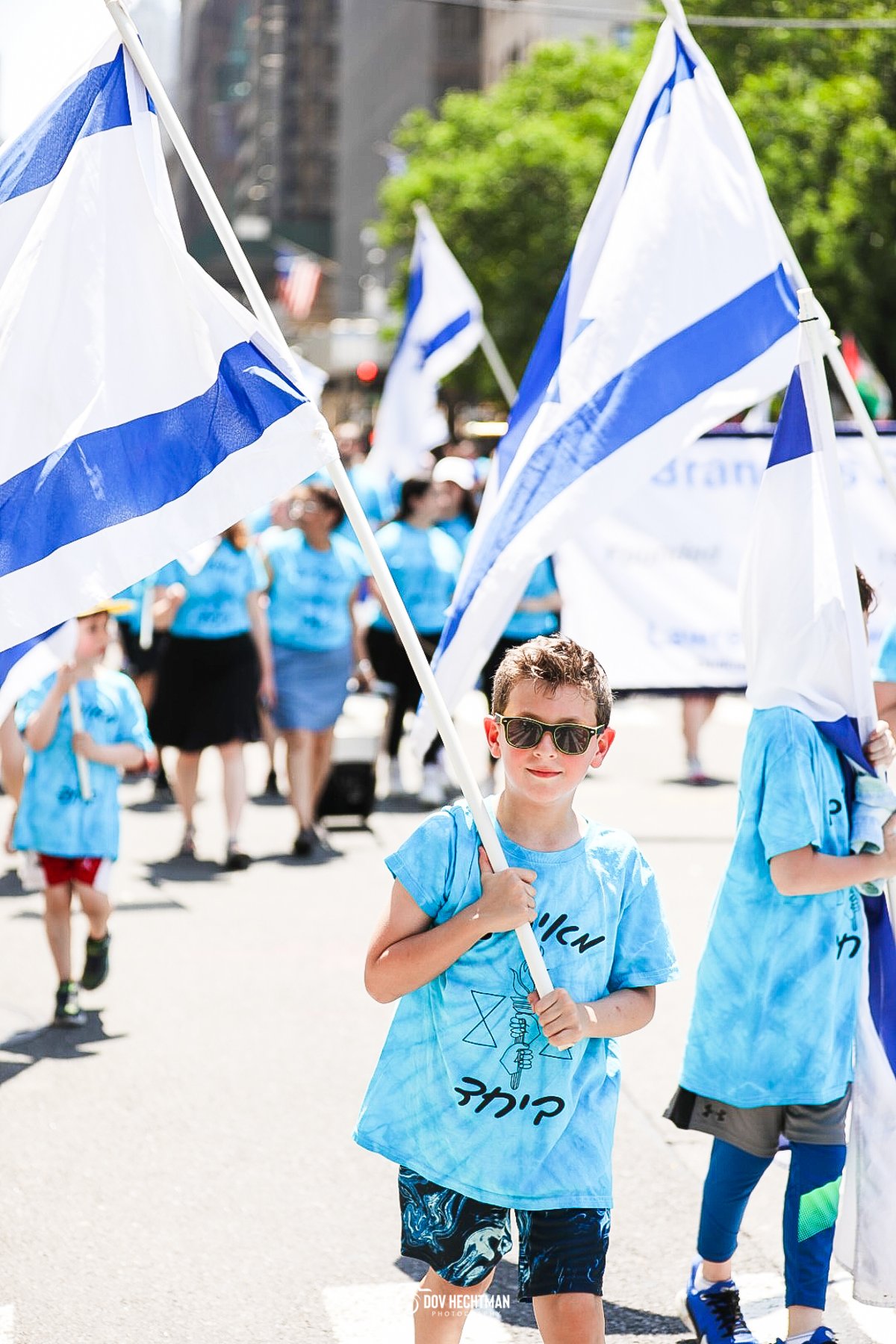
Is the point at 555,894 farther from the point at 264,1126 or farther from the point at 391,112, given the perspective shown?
the point at 391,112

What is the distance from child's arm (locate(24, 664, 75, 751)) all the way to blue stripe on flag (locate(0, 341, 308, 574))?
309cm

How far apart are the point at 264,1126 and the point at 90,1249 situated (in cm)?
103

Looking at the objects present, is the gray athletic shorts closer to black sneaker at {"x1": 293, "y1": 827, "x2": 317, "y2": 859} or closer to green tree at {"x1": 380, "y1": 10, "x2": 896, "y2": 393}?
black sneaker at {"x1": 293, "y1": 827, "x2": 317, "y2": 859}

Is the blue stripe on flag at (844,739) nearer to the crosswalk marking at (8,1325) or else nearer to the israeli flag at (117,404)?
the israeli flag at (117,404)

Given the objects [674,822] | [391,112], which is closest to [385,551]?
[674,822]

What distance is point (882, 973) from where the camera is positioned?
414cm

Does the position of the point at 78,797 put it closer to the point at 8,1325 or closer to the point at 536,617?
the point at 8,1325

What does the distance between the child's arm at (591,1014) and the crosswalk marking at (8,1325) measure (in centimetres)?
171

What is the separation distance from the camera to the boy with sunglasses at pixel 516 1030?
3.30m

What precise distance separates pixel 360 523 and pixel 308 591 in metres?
6.84

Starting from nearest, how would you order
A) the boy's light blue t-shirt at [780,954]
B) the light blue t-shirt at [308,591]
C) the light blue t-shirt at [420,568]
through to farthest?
the boy's light blue t-shirt at [780,954], the light blue t-shirt at [308,591], the light blue t-shirt at [420,568]

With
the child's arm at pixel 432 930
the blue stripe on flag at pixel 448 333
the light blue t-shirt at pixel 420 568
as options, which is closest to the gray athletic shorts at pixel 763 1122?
the child's arm at pixel 432 930

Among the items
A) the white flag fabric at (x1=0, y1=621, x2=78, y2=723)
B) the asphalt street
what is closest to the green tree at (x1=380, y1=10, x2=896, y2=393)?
the asphalt street

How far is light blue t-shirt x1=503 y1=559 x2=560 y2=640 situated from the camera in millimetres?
11234
